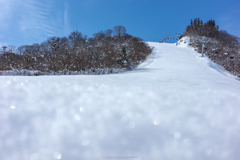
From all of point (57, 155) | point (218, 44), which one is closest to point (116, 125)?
point (57, 155)

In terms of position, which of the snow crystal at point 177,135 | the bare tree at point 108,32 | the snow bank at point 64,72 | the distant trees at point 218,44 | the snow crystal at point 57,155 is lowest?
the snow crystal at point 57,155

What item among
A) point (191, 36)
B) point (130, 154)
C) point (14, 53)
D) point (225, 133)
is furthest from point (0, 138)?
point (191, 36)

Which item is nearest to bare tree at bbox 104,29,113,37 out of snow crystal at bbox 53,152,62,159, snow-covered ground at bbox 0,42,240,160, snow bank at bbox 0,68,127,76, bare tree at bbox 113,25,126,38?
bare tree at bbox 113,25,126,38

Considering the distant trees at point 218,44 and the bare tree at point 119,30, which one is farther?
the bare tree at point 119,30

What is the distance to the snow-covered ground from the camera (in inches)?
54.4

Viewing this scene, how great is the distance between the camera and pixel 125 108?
78.0 inches

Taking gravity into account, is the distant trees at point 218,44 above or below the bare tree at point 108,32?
below

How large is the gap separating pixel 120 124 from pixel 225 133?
142 cm

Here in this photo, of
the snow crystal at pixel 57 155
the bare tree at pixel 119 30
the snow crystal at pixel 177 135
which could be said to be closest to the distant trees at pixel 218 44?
the bare tree at pixel 119 30

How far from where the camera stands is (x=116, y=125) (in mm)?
1661

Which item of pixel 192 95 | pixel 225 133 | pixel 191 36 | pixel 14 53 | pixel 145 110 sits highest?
pixel 191 36

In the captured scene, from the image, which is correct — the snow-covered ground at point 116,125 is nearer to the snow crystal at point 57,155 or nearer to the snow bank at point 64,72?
the snow crystal at point 57,155

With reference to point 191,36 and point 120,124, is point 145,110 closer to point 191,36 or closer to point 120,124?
point 120,124

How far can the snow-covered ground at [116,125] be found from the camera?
1.38 m
